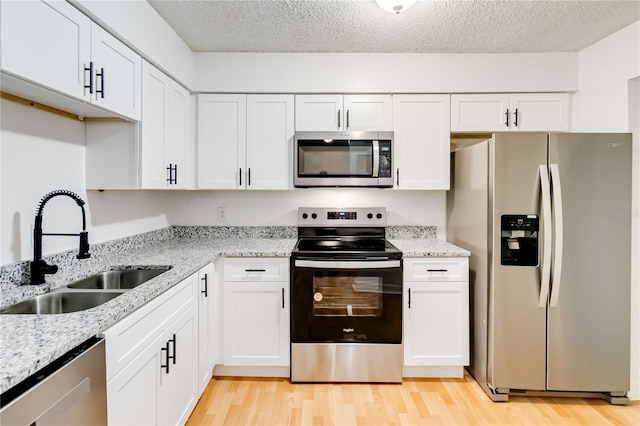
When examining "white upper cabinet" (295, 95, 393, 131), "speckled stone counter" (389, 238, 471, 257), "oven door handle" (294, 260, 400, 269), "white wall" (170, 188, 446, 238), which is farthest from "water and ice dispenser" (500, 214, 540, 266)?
"white upper cabinet" (295, 95, 393, 131)

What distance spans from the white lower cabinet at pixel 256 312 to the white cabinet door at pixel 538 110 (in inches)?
83.2

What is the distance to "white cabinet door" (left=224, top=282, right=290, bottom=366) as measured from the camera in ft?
7.88

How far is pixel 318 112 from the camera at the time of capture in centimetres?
274

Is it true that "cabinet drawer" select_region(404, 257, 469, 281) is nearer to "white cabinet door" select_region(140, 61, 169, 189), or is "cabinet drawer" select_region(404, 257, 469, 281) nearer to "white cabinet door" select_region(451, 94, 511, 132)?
"white cabinet door" select_region(451, 94, 511, 132)

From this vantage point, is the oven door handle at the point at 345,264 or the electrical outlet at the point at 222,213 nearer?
the oven door handle at the point at 345,264


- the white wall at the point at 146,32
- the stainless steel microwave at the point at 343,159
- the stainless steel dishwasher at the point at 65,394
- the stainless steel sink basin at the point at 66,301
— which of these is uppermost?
the white wall at the point at 146,32

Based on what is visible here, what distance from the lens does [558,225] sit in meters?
2.09

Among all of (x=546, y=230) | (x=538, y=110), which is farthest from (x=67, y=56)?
(x=538, y=110)

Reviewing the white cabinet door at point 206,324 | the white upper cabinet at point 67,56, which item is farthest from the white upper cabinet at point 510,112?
the white upper cabinet at point 67,56

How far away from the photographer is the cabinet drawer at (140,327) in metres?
1.15

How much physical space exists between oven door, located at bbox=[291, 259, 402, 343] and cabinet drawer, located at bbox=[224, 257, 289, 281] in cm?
8

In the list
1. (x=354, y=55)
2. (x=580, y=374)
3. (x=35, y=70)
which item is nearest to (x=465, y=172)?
(x=354, y=55)

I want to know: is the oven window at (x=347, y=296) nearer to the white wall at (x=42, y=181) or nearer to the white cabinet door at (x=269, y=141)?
the white cabinet door at (x=269, y=141)

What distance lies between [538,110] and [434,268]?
1.51 meters
